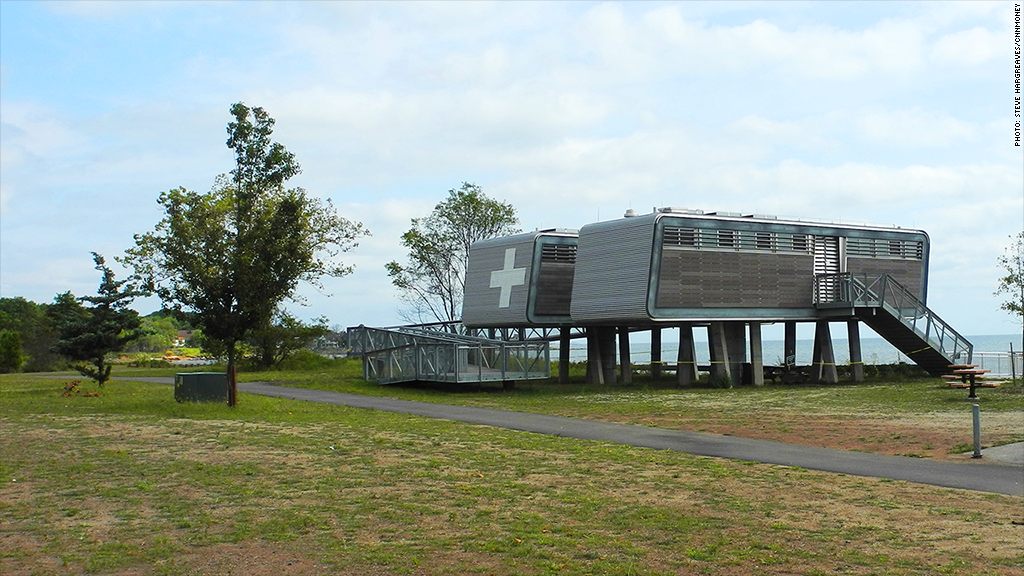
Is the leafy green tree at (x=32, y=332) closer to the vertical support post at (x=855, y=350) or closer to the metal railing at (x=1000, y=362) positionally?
the vertical support post at (x=855, y=350)

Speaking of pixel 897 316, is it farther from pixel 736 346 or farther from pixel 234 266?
pixel 234 266

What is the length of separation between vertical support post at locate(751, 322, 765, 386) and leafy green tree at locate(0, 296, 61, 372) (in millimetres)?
35606

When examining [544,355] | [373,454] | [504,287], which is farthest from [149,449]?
[504,287]

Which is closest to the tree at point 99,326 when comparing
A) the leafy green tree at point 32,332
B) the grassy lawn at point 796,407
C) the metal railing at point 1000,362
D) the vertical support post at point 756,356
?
the grassy lawn at point 796,407

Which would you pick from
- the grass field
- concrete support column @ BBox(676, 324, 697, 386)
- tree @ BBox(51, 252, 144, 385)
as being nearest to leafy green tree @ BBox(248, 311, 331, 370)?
tree @ BBox(51, 252, 144, 385)

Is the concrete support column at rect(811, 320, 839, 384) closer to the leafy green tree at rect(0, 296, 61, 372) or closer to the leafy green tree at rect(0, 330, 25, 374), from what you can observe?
the leafy green tree at rect(0, 296, 61, 372)

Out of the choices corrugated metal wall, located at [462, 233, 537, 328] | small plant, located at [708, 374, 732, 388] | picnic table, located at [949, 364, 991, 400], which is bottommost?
small plant, located at [708, 374, 732, 388]

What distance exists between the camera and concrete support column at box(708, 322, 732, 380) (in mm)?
37531

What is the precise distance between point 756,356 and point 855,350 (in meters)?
5.01

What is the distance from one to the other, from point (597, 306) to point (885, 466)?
2229 cm

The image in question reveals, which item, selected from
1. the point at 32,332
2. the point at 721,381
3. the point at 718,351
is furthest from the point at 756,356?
the point at 32,332

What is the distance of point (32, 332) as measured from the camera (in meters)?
76.6

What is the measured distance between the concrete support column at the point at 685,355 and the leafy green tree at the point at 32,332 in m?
33.1

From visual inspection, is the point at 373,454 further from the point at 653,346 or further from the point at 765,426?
the point at 653,346
